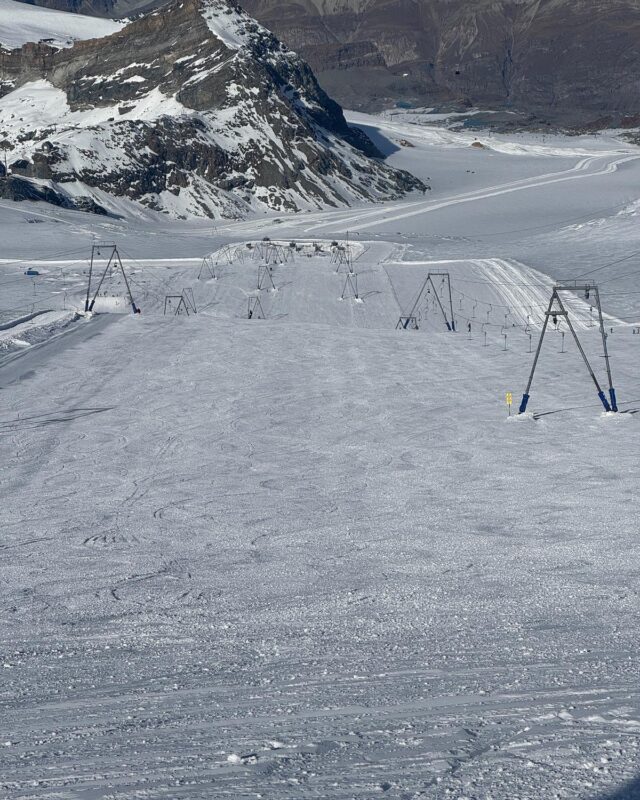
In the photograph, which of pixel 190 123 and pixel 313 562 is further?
pixel 190 123

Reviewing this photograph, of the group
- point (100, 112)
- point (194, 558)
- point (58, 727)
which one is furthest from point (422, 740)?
point (100, 112)

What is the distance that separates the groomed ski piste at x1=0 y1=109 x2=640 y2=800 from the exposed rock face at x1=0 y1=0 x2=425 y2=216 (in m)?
64.3

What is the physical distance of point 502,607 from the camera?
912 cm

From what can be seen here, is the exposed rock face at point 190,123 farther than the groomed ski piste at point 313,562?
Yes

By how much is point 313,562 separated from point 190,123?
104m

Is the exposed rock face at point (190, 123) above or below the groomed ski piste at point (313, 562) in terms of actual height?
above

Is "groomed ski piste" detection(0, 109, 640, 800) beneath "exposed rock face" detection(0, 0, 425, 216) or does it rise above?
beneath

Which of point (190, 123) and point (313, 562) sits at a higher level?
point (190, 123)

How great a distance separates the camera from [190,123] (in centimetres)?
10925

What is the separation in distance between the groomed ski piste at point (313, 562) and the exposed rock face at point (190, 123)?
64.3 m

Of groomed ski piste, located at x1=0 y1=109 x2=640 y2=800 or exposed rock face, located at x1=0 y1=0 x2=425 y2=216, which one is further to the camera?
exposed rock face, located at x1=0 y1=0 x2=425 y2=216

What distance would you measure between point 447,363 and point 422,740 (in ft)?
79.6

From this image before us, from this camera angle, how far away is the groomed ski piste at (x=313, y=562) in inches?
231

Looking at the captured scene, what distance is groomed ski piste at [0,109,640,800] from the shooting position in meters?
5.88
